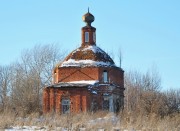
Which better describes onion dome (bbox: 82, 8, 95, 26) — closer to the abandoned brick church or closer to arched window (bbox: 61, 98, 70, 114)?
the abandoned brick church

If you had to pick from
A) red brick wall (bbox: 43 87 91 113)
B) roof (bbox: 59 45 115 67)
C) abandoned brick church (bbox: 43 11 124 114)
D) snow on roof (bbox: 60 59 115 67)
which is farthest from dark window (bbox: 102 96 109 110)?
snow on roof (bbox: 60 59 115 67)

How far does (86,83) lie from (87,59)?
330 centimetres

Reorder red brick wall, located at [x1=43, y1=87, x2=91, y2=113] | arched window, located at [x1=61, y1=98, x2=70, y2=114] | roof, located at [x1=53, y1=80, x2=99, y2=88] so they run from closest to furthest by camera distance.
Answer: red brick wall, located at [x1=43, y1=87, x2=91, y2=113]
roof, located at [x1=53, y1=80, x2=99, y2=88]
arched window, located at [x1=61, y1=98, x2=70, y2=114]

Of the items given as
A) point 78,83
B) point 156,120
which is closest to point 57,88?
point 78,83

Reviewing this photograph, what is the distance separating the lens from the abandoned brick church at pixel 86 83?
3266 centimetres

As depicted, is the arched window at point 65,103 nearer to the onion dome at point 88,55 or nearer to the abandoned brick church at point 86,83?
the abandoned brick church at point 86,83

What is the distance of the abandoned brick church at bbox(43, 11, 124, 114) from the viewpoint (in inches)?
1286

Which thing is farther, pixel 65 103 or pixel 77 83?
pixel 77 83

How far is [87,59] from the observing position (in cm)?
3606

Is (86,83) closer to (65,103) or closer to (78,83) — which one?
(78,83)

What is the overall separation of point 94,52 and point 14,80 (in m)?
16.9

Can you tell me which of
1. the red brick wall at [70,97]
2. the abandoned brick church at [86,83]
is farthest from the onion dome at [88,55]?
the red brick wall at [70,97]

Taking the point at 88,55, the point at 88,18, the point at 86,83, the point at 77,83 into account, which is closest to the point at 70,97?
the point at 77,83

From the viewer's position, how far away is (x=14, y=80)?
49.1 metres
